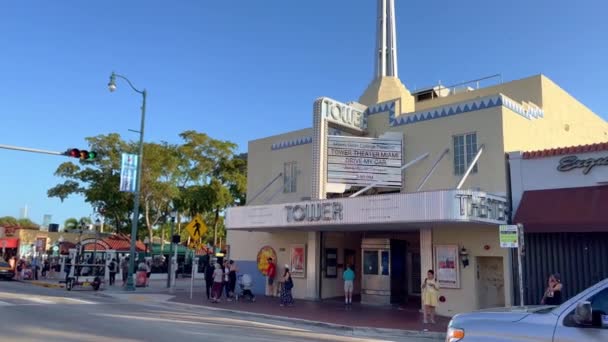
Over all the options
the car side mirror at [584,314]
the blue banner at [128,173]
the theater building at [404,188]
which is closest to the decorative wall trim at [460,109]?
the theater building at [404,188]

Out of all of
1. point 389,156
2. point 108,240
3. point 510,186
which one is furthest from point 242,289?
point 108,240

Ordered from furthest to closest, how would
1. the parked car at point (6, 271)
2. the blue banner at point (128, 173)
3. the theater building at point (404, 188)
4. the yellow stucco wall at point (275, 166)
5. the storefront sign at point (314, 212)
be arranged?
the parked car at point (6, 271) < the blue banner at point (128, 173) < the yellow stucco wall at point (275, 166) < the storefront sign at point (314, 212) < the theater building at point (404, 188)

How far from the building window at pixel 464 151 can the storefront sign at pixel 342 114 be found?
4415 millimetres

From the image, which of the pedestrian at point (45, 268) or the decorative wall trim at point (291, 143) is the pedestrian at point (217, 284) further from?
the pedestrian at point (45, 268)

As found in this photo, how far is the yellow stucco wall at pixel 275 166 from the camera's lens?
2477cm

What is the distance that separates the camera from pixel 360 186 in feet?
68.5

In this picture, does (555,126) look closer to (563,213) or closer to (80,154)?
(563,213)

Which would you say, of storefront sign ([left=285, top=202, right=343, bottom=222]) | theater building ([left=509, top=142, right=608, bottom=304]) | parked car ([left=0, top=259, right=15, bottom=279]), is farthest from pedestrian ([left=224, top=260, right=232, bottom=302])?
parked car ([left=0, top=259, right=15, bottom=279])

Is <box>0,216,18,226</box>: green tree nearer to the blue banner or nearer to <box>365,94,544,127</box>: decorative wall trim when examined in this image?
the blue banner

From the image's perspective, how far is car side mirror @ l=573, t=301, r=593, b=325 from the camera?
4570 mm

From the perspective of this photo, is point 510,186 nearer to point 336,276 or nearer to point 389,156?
point 389,156

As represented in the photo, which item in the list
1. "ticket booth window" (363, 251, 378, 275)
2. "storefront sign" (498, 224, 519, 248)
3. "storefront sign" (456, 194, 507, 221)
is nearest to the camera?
"storefront sign" (498, 224, 519, 248)

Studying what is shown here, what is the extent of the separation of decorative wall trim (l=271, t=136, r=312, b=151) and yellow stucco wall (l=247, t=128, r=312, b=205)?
5.1 inches

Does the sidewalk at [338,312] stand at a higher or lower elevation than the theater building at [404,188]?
lower
